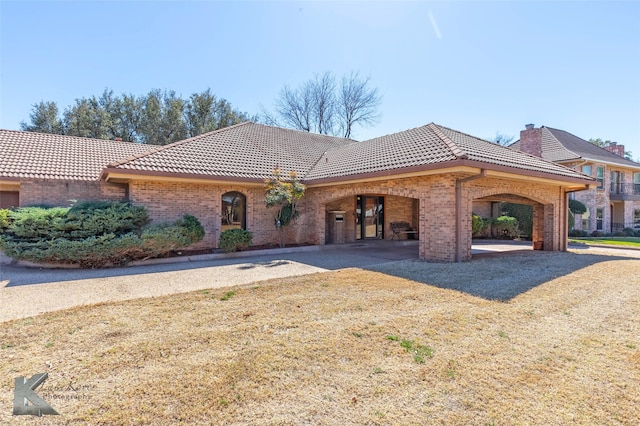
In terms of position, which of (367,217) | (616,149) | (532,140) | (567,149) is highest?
A: (616,149)

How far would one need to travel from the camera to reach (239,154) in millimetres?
13766

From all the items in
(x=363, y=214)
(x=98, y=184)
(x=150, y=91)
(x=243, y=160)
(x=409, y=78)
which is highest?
(x=150, y=91)

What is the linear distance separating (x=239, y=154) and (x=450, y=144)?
8281 millimetres

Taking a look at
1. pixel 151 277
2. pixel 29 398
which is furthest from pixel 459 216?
pixel 29 398

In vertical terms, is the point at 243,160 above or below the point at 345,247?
above

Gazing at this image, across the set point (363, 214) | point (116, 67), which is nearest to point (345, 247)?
point (363, 214)

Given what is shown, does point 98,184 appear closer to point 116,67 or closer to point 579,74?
point 116,67

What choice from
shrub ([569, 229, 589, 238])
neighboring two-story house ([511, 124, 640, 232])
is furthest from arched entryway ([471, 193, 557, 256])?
neighboring two-story house ([511, 124, 640, 232])

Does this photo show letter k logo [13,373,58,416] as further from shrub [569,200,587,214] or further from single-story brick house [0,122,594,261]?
shrub [569,200,587,214]

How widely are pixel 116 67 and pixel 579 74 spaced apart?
23.9 m

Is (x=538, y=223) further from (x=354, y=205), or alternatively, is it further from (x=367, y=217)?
(x=354, y=205)

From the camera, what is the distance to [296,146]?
1717cm

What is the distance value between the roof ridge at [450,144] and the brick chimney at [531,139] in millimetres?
12602

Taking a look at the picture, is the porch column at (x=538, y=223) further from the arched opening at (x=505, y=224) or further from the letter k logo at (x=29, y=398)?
the letter k logo at (x=29, y=398)
